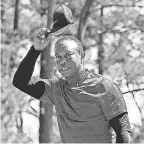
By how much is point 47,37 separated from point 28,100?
1076 cm

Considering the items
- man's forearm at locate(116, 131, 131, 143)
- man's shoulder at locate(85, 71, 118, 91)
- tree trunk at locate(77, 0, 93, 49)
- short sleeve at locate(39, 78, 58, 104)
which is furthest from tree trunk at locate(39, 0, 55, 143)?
man's forearm at locate(116, 131, 131, 143)

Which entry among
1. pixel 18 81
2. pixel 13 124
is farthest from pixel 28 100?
pixel 18 81

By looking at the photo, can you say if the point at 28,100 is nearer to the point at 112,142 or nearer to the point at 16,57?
the point at 16,57

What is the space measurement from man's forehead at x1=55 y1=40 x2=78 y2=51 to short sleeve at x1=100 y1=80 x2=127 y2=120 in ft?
1.04

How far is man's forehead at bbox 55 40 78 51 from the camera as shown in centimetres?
268

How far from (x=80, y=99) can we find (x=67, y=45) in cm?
37

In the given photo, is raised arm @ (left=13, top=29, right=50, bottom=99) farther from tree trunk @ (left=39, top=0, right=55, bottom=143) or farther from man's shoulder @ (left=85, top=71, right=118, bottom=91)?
tree trunk @ (left=39, top=0, right=55, bottom=143)

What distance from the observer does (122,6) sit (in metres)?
12.0

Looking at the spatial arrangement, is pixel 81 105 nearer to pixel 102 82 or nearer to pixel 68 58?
pixel 102 82

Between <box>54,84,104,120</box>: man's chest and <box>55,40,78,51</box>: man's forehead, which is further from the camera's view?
<box>55,40,78,51</box>: man's forehead

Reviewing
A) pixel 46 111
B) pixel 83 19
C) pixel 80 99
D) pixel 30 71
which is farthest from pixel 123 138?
pixel 83 19

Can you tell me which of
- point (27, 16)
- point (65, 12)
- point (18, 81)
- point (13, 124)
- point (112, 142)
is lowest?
point (13, 124)

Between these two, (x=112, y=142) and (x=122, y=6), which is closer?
(x=112, y=142)

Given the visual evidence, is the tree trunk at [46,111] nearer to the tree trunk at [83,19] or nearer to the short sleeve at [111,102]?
the tree trunk at [83,19]
